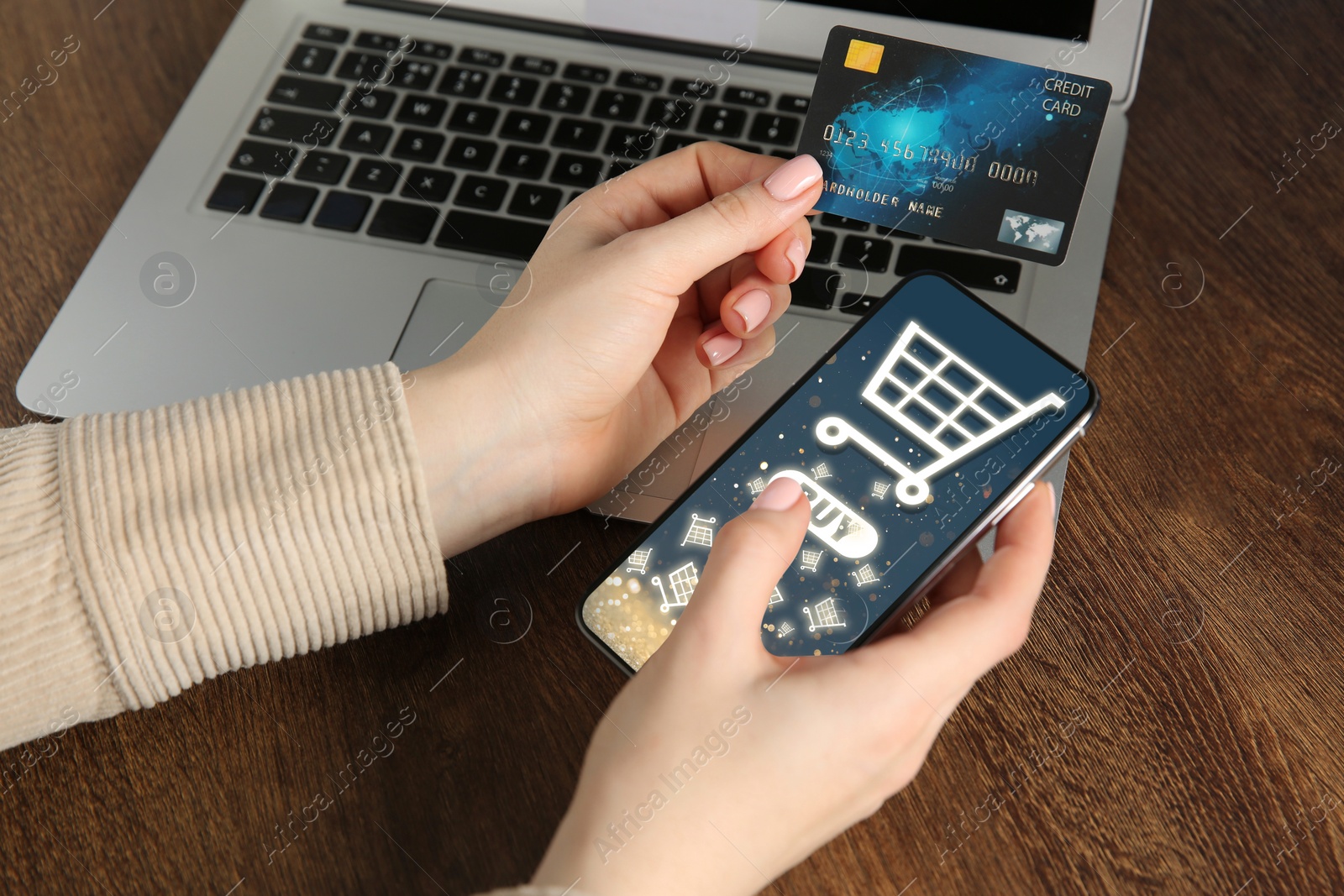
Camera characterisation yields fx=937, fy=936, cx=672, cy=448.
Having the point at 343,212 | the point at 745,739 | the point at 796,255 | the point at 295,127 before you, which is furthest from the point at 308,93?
the point at 745,739

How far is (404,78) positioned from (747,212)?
381 mm

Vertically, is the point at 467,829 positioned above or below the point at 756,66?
below

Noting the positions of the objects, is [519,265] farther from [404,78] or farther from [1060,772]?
[1060,772]

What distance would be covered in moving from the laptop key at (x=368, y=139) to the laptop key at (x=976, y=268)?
1.43 feet

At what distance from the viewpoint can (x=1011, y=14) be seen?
70 centimetres

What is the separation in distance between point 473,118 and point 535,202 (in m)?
0.11

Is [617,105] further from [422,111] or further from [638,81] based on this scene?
[422,111]

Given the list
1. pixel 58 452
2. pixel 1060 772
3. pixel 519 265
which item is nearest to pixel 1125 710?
pixel 1060 772

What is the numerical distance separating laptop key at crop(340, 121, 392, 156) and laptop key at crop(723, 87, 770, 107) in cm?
28

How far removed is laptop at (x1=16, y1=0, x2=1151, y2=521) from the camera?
685 millimetres

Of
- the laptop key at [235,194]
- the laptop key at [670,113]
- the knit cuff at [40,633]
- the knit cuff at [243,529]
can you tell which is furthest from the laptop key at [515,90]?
the knit cuff at [40,633]

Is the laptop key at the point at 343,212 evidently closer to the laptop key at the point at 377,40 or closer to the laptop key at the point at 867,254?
the laptop key at the point at 377,40

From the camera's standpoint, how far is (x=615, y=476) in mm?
644

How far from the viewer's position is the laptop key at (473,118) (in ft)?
2.57
